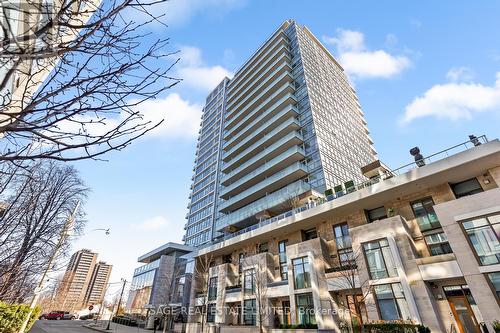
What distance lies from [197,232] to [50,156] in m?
59.2

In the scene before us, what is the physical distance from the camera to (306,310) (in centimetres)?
1900

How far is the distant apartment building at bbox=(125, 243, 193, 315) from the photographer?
35.9 meters

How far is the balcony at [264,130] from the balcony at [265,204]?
12892 mm

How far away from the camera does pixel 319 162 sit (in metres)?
A: 34.9

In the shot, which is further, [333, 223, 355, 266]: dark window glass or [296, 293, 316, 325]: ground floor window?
[333, 223, 355, 266]: dark window glass

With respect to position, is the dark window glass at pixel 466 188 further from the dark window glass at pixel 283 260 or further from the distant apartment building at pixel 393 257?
the dark window glass at pixel 283 260

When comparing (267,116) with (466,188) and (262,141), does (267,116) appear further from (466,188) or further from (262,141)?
(466,188)

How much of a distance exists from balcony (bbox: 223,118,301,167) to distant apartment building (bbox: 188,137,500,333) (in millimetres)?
17651

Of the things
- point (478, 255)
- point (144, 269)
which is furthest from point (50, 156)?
point (144, 269)

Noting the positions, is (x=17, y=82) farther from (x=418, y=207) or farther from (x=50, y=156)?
(x=418, y=207)

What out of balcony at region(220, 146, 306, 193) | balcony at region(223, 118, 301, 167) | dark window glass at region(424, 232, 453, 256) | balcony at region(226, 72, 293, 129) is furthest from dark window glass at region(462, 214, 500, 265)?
balcony at region(226, 72, 293, 129)

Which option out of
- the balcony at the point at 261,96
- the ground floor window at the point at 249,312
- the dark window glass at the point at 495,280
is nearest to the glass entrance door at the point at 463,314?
the dark window glass at the point at 495,280

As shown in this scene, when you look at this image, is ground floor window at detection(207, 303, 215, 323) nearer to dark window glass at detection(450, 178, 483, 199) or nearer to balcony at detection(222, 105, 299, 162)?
dark window glass at detection(450, 178, 483, 199)

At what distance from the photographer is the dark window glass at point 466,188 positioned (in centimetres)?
1639
